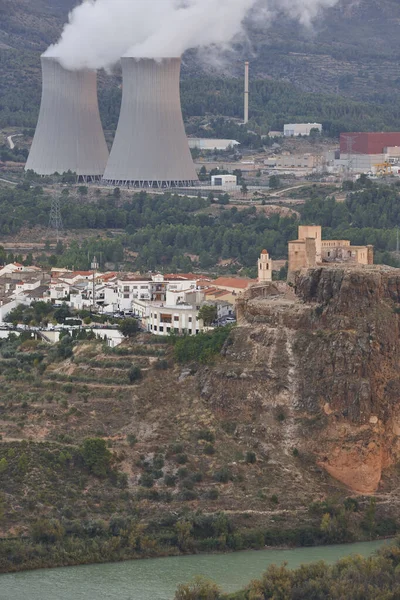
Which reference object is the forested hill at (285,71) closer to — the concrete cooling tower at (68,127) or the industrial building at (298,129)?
the industrial building at (298,129)

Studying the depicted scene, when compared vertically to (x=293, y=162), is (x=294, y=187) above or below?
below

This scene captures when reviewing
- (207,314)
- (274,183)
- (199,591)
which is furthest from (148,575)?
(274,183)

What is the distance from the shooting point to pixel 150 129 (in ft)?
225

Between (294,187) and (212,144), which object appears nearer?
(294,187)

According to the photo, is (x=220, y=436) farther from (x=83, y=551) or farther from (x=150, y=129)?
(x=150, y=129)

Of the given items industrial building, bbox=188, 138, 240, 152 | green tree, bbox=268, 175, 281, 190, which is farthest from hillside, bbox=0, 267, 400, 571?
industrial building, bbox=188, 138, 240, 152

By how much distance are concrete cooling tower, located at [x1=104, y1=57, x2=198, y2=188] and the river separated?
34361mm

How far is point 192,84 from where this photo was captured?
97.9 metres

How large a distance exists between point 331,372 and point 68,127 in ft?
119

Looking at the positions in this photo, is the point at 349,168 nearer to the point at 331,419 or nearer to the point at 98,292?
the point at 98,292

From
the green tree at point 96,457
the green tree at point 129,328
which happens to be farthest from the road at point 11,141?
the green tree at point 96,457

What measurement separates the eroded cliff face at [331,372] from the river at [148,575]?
8.15 feet

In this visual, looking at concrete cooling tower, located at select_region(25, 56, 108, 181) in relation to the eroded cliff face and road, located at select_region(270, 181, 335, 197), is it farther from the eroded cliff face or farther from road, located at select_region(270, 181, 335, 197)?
the eroded cliff face

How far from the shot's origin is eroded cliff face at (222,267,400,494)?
37.3 metres
